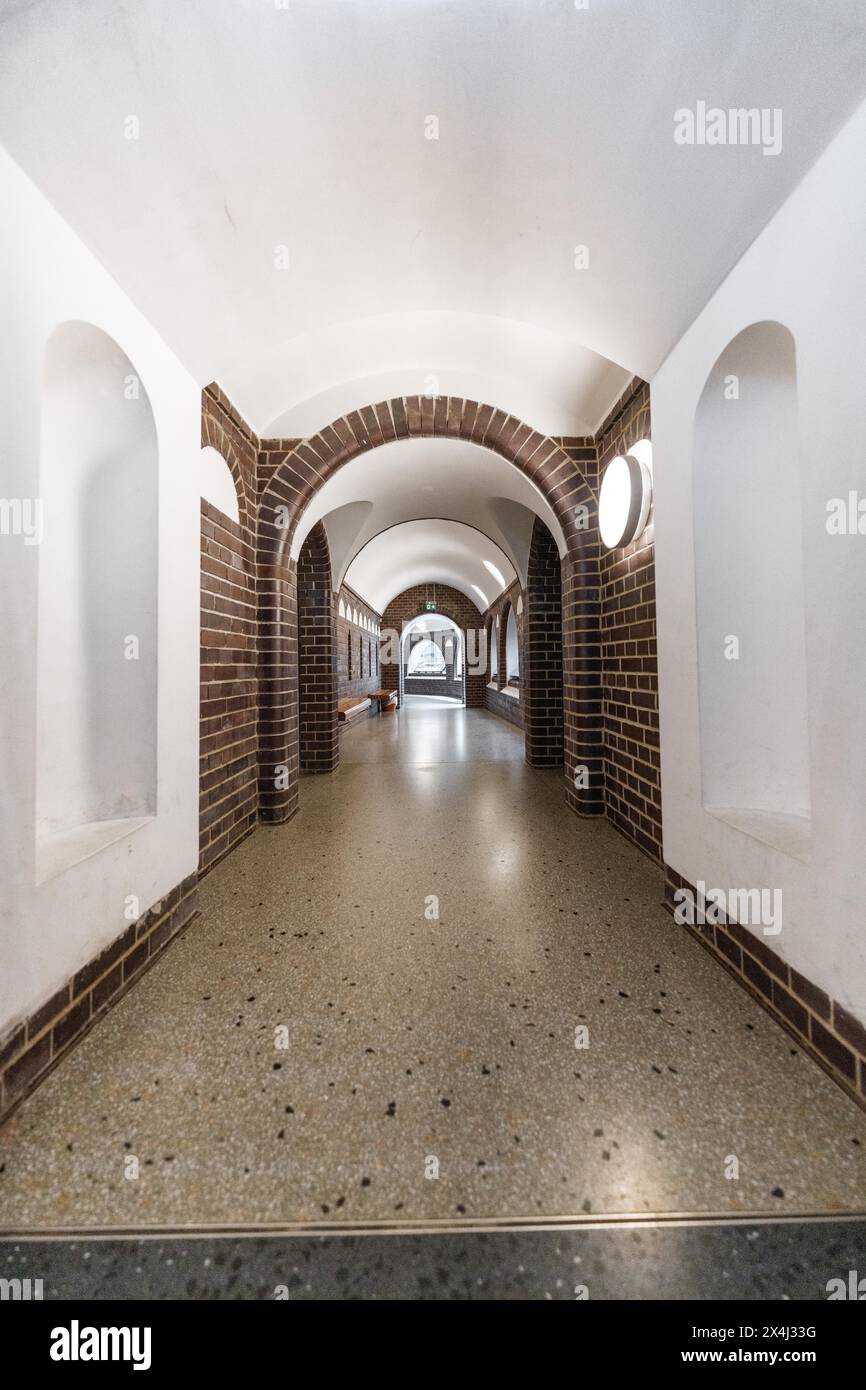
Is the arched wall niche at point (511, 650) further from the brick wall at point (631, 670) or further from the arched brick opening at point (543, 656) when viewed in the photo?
the brick wall at point (631, 670)

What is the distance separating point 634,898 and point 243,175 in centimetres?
292

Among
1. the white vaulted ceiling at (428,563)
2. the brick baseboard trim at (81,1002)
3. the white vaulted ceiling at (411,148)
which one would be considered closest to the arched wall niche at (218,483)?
the white vaulted ceiling at (411,148)

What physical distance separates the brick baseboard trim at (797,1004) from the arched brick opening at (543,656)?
3262 mm

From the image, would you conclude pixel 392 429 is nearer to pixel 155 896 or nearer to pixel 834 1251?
pixel 155 896

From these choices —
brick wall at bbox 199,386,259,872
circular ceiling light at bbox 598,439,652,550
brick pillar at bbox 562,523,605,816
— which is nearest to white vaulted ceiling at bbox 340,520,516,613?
brick pillar at bbox 562,523,605,816

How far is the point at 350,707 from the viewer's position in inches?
314

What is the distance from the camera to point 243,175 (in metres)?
1.49

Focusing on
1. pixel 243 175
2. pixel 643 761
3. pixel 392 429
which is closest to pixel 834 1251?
pixel 643 761

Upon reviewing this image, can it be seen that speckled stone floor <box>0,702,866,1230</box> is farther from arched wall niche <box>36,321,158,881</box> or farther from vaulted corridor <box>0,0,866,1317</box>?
arched wall niche <box>36,321,158,881</box>

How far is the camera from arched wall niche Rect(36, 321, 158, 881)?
178 cm

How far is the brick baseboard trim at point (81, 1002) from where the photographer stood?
1.19 m

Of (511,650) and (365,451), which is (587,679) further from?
(511,650)

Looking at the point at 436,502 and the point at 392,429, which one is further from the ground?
the point at 436,502

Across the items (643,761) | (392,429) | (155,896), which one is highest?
(392,429)
